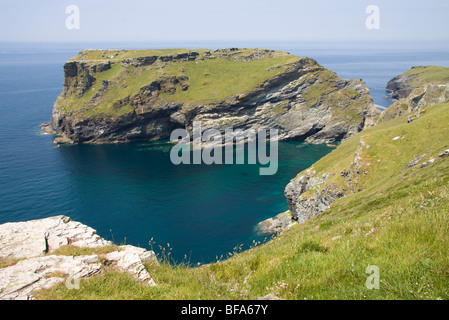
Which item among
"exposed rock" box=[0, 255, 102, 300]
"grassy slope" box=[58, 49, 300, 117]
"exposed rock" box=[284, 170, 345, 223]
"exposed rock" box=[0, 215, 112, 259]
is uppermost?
"grassy slope" box=[58, 49, 300, 117]

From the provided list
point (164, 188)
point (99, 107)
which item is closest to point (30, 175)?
point (164, 188)

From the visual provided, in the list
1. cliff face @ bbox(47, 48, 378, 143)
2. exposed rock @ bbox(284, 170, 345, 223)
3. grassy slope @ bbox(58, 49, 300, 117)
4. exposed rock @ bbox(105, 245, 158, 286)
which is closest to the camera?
exposed rock @ bbox(105, 245, 158, 286)

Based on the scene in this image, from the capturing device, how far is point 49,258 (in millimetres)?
11312

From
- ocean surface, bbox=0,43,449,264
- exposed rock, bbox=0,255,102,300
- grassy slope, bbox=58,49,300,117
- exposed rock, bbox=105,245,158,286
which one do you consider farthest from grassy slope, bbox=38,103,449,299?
grassy slope, bbox=58,49,300,117

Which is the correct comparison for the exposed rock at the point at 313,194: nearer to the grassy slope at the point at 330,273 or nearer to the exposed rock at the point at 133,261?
the grassy slope at the point at 330,273

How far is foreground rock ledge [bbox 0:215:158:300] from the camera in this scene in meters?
9.51

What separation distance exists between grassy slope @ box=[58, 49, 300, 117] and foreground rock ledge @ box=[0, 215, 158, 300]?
122 metres

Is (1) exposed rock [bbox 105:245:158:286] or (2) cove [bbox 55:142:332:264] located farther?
(2) cove [bbox 55:142:332:264]

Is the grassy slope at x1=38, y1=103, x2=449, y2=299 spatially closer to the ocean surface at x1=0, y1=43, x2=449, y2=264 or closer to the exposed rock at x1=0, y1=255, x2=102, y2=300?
the exposed rock at x1=0, y1=255, x2=102, y2=300

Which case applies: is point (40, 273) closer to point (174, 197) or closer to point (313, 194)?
point (313, 194)

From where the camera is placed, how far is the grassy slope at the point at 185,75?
447 feet
